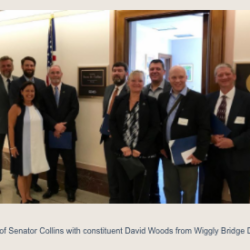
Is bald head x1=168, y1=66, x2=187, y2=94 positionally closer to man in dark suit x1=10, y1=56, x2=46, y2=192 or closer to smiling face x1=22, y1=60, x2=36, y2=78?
man in dark suit x1=10, y1=56, x2=46, y2=192

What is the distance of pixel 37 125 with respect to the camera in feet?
Result: 10.5

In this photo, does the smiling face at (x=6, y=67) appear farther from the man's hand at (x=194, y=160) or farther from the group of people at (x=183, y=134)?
the man's hand at (x=194, y=160)

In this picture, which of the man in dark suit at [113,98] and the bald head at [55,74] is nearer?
the man in dark suit at [113,98]

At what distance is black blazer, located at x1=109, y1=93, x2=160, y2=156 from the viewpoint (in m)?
2.47

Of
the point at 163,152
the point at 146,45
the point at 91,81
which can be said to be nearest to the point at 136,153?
the point at 163,152

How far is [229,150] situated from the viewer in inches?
98.5

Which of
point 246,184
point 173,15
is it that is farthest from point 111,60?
point 246,184

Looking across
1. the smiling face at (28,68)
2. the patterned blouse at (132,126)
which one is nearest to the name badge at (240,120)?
the patterned blouse at (132,126)

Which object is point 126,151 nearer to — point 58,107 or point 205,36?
point 58,107

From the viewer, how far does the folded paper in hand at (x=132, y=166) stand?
7.98 feet

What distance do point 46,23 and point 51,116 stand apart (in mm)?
1646

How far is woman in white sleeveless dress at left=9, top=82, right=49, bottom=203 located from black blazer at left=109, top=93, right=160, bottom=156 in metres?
1.10

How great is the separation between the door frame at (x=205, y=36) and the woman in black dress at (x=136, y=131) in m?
0.94

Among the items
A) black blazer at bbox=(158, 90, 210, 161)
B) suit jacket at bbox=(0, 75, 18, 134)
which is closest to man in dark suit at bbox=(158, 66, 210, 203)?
black blazer at bbox=(158, 90, 210, 161)
